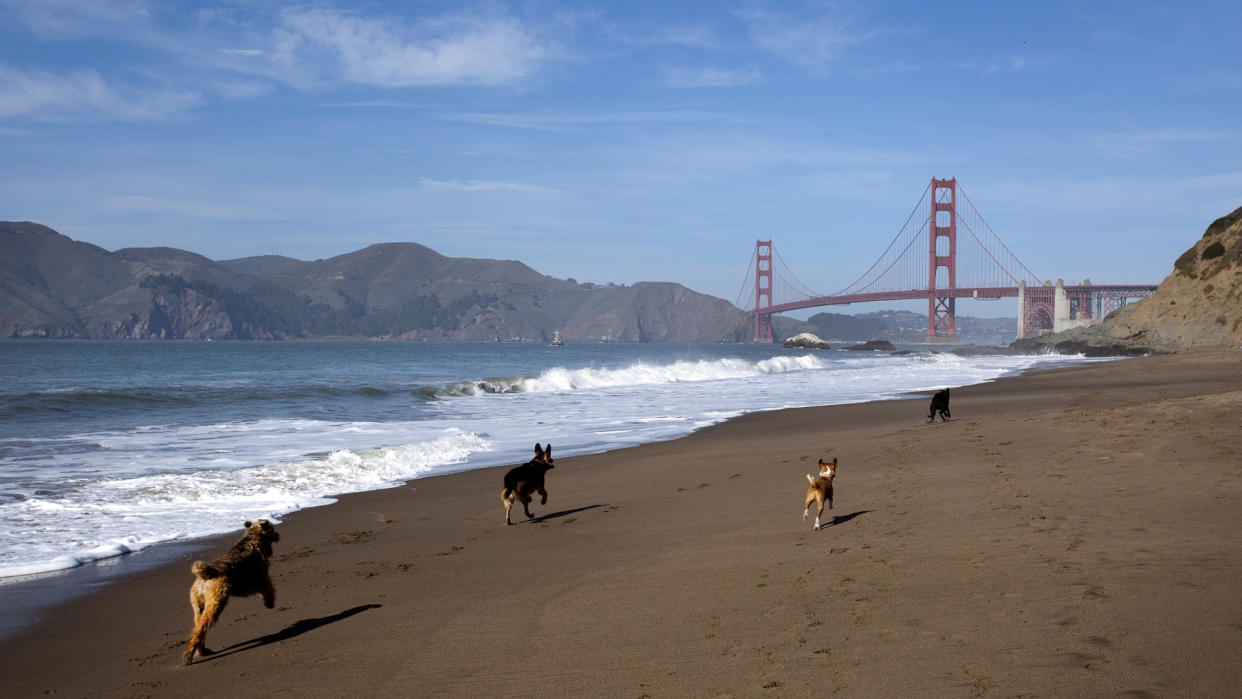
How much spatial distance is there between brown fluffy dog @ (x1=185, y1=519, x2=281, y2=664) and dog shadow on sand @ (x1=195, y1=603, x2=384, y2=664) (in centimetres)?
7

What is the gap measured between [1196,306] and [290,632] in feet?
160

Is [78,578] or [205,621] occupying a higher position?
[205,621]

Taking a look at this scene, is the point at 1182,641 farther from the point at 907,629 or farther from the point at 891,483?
the point at 891,483

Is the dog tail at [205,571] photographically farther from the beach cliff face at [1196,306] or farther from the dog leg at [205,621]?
the beach cliff face at [1196,306]

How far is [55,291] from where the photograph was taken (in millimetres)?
176875

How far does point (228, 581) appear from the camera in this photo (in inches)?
154

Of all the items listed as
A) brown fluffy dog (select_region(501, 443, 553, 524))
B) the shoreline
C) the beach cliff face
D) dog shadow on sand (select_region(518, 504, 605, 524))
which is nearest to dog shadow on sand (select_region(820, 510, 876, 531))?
dog shadow on sand (select_region(518, 504, 605, 524))

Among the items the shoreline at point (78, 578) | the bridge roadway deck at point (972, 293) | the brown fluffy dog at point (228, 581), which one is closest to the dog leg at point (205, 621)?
the brown fluffy dog at point (228, 581)

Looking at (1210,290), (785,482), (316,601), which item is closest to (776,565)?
(316,601)

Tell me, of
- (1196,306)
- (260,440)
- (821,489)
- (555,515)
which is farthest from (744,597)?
(1196,306)

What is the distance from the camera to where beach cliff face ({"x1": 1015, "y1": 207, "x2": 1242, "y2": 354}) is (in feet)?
129

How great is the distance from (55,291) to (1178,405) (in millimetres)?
208159

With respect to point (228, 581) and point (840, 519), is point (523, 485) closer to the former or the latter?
point (840, 519)

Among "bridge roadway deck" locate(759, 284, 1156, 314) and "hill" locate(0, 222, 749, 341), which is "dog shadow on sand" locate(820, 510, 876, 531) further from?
"hill" locate(0, 222, 749, 341)
